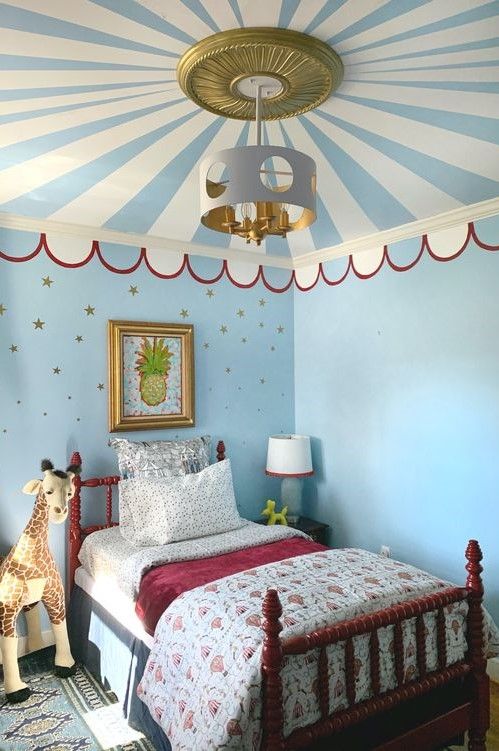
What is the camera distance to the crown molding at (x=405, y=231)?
3029 mm

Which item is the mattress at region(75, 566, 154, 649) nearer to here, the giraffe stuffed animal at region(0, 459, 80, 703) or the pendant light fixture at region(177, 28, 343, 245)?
the giraffe stuffed animal at region(0, 459, 80, 703)

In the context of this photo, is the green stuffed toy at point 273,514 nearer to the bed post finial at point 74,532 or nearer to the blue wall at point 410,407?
the blue wall at point 410,407

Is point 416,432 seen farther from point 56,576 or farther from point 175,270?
point 56,576

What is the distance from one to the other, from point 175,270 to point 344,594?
239 cm

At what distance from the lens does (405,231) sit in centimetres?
342

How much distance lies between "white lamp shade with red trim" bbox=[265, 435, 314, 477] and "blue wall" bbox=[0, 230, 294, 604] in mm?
275

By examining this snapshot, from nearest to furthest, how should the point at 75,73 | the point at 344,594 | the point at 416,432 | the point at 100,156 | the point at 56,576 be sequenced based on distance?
the point at 75,73 < the point at 344,594 < the point at 100,156 < the point at 56,576 < the point at 416,432

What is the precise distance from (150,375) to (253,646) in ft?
6.87

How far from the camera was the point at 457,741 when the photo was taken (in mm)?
2256

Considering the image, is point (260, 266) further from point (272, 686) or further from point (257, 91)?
point (272, 686)

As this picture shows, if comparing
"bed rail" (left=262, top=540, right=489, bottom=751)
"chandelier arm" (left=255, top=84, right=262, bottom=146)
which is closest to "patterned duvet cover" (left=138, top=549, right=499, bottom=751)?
"bed rail" (left=262, top=540, right=489, bottom=751)

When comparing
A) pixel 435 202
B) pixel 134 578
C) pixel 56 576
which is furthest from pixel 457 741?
pixel 435 202

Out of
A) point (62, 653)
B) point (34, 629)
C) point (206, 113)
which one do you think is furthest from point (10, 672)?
point (206, 113)

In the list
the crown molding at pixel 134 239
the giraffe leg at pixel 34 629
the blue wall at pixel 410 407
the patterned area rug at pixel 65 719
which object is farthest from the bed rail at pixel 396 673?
the crown molding at pixel 134 239
